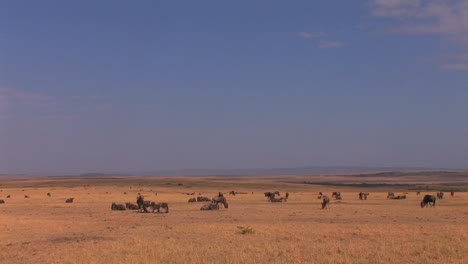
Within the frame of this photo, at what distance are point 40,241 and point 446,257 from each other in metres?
15.0

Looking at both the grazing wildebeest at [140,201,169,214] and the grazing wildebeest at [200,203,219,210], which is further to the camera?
the grazing wildebeest at [200,203,219,210]

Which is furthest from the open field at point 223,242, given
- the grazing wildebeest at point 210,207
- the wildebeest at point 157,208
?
the grazing wildebeest at point 210,207

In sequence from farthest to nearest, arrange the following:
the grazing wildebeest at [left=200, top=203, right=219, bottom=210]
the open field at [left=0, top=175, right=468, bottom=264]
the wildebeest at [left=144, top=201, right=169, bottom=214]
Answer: the grazing wildebeest at [left=200, top=203, right=219, bottom=210] < the wildebeest at [left=144, top=201, right=169, bottom=214] < the open field at [left=0, top=175, right=468, bottom=264]

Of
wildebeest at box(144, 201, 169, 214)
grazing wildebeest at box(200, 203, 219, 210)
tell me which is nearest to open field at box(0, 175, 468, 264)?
wildebeest at box(144, 201, 169, 214)

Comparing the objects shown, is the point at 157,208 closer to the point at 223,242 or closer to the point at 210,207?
the point at 210,207

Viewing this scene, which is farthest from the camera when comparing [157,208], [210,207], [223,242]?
[210,207]

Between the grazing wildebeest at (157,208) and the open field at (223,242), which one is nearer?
the open field at (223,242)

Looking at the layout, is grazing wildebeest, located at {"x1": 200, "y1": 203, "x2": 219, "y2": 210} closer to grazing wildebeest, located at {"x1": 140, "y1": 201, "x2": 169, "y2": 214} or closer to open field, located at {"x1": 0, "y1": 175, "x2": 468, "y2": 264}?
grazing wildebeest, located at {"x1": 140, "y1": 201, "x2": 169, "y2": 214}

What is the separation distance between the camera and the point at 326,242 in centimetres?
2016

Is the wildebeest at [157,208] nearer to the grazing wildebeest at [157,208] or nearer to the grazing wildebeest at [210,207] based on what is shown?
the grazing wildebeest at [157,208]

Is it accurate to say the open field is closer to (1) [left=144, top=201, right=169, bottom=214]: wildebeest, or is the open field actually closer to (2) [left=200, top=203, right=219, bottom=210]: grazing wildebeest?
(1) [left=144, top=201, right=169, bottom=214]: wildebeest

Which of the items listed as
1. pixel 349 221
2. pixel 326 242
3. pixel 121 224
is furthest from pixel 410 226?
pixel 121 224

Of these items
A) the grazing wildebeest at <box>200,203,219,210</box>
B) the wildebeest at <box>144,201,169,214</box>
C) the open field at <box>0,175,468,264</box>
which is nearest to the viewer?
the open field at <box>0,175,468,264</box>

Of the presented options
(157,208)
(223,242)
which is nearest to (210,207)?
(157,208)
